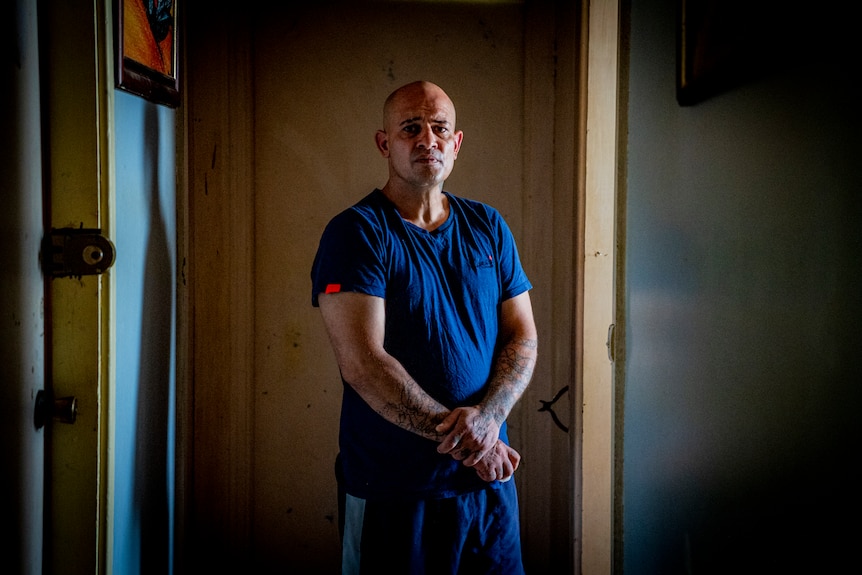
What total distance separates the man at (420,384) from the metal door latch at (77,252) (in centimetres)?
47

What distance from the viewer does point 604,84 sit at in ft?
5.42

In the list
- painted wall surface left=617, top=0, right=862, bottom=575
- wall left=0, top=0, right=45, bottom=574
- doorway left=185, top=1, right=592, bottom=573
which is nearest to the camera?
painted wall surface left=617, top=0, right=862, bottom=575

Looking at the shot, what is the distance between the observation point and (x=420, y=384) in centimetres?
131

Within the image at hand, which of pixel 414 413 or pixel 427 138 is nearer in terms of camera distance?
pixel 414 413

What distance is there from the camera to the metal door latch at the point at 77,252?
0.88 meters

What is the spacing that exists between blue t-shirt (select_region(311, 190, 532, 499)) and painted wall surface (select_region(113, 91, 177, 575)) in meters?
0.41

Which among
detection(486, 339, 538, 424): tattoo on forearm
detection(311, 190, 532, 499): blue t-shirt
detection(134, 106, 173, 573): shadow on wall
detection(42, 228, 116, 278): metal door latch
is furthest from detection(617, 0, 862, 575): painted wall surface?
detection(134, 106, 173, 573): shadow on wall

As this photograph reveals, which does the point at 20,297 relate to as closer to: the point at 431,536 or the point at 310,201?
the point at 431,536

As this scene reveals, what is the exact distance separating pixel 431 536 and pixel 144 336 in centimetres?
82

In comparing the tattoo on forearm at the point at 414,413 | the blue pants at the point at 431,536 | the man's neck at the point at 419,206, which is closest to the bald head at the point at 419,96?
the man's neck at the point at 419,206

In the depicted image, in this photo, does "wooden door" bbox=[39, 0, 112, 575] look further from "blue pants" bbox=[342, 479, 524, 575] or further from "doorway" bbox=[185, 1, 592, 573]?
"doorway" bbox=[185, 1, 592, 573]

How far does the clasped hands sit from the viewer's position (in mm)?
1239

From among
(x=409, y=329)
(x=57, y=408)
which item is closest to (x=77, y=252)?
(x=57, y=408)

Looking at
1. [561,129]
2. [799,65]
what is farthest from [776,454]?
[561,129]
